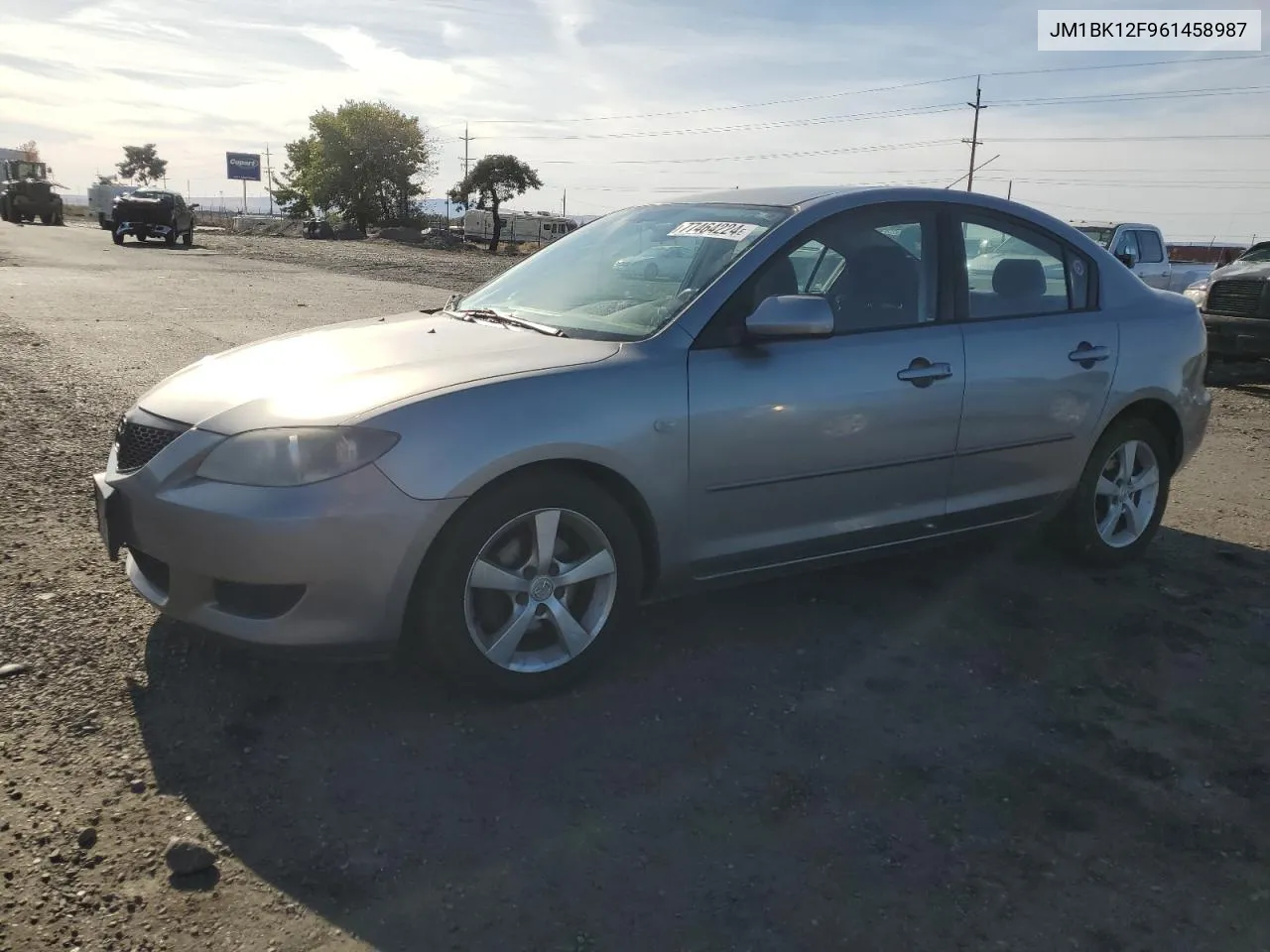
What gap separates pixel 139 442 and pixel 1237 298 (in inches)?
463

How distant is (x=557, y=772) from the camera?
299cm

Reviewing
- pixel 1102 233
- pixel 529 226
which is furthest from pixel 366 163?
pixel 1102 233

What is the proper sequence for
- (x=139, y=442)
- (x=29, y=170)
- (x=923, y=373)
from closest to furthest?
(x=139, y=442) < (x=923, y=373) < (x=29, y=170)

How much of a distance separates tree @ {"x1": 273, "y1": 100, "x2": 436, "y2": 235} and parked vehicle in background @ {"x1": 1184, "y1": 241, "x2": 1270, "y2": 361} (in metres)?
62.8

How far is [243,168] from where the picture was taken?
327 ft

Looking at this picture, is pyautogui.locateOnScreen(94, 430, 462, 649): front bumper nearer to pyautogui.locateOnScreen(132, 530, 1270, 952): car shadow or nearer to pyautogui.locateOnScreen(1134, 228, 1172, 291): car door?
pyautogui.locateOnScreen(132, 530, 1270, 952): car shadow

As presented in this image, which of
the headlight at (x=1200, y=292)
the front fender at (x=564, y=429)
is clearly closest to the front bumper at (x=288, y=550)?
the front fender at (x=564, y=429)

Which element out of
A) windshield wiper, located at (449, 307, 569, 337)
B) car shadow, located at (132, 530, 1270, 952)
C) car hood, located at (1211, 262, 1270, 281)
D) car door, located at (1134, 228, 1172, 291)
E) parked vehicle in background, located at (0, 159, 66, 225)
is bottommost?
car shadow, located at (132, 530, 1270, 952)

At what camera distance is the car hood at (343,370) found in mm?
3178

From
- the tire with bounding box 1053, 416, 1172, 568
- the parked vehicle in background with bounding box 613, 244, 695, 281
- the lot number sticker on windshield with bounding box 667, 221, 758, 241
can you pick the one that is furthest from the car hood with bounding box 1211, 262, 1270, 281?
the parked vehicle in background with bounding box 613, 244, 695, 281

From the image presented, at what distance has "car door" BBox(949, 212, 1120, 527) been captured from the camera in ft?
14.1

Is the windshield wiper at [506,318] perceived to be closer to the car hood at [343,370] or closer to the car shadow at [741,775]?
the car hood at [343,370]

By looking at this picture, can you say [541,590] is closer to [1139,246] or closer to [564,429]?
[564,429]

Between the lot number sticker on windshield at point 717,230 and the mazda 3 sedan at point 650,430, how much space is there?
15 millimetres
